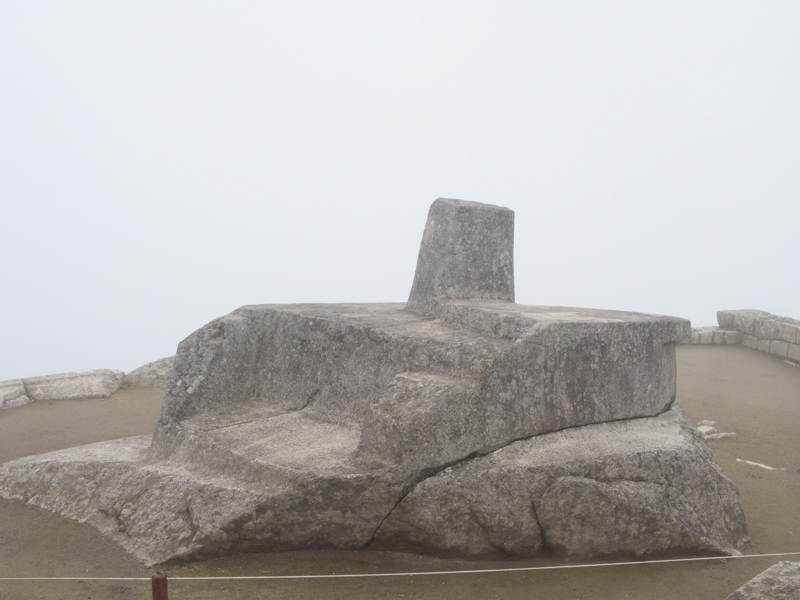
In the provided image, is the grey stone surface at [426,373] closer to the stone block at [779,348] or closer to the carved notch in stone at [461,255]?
the carved notch in stone at [461,255]

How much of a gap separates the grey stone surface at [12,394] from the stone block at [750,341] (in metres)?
10.6

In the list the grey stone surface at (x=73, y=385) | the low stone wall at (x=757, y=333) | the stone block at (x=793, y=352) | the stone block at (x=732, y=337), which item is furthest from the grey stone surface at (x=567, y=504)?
the stone block at (x=732, y=337)

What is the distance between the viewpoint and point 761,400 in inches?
323

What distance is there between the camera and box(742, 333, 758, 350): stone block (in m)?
11.0

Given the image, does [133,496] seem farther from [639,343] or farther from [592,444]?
[639,343]

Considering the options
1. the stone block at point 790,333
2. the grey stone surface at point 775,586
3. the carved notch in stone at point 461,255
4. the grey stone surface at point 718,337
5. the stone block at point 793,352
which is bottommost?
the grey stone surface at point 775,586

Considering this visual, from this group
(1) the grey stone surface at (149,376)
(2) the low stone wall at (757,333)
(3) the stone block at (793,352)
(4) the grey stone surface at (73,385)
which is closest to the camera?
(4) the grey stone surface at (73,385)

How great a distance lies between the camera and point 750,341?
1117cm

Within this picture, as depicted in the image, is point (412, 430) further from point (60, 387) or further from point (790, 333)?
point (790, 333)

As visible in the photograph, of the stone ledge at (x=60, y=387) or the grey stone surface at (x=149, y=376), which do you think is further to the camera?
the grey stone surface at (x=149, y=376)

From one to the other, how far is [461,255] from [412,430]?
1834 mm

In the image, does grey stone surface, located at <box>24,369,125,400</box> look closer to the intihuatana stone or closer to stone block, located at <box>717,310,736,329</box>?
the intihuatana stone

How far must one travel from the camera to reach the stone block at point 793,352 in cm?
1002

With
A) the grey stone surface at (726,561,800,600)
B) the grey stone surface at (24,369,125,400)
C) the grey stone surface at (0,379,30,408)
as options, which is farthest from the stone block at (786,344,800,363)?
the grey stone surface at (0,379,30,408)
